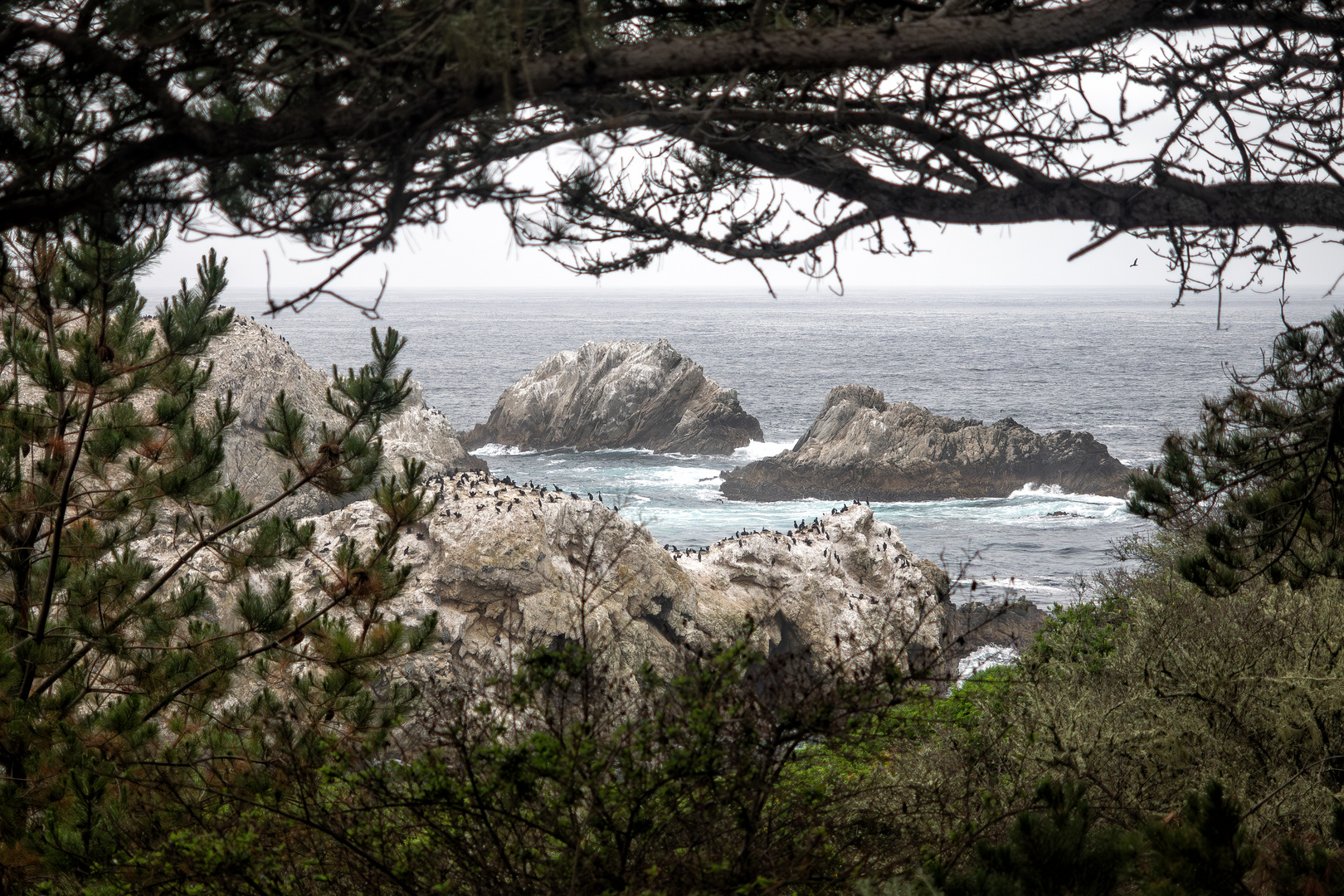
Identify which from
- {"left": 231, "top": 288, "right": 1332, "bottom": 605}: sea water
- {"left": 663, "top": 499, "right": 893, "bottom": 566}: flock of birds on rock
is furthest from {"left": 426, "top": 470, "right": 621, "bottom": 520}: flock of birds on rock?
{"left": 663, "top": 499, "right": 893, "bottom": 566}: flock of birds on rock

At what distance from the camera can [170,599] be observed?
207 inches

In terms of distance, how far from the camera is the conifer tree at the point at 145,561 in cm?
413

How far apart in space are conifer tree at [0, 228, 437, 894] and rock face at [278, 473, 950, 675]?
605 centimetres

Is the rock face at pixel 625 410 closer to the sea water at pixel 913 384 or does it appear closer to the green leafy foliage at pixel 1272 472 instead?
the sea water at pixel 913 384

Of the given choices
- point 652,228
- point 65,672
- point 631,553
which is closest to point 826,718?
point 652,228

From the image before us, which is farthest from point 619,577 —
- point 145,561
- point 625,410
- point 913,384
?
point 913,384

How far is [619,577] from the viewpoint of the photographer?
38.4ft

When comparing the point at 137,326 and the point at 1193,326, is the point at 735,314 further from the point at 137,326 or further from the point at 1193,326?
the point at 137,326

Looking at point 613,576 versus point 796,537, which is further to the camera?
point 796,537

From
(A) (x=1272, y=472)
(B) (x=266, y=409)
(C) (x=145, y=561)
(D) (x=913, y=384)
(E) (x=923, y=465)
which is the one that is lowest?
(E) (x=923, y=465)

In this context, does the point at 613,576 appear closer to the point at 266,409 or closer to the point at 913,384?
the point at 266,409

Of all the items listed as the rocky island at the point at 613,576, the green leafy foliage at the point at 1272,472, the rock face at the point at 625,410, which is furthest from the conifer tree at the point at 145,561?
the rock face at the point at 625,410

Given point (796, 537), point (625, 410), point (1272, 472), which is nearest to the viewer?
point (1272, 472)

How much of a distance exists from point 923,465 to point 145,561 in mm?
29349
